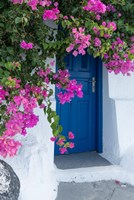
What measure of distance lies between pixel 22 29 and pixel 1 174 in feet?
4.37

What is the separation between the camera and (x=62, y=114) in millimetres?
3688

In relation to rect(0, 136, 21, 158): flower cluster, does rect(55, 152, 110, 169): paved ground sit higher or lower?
lower

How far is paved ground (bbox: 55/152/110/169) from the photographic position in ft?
10.8

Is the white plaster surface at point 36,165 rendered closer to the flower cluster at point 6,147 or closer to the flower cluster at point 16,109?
the flower cluster at point 16,109

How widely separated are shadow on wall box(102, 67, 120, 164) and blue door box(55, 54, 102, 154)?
21 centimetres

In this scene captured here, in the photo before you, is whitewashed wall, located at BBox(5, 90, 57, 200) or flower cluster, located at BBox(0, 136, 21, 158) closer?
flower cluster, located at BBox(0, 136, 21, 158)

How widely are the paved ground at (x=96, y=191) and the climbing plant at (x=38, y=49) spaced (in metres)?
0.85

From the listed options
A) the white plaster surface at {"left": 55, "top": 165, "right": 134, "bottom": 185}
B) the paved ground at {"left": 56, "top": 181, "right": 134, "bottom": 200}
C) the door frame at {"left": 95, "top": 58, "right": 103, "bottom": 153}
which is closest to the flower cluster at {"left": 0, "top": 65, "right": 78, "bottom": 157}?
the paved ground at {"left": 56, "top": 181, "right": 134, "bottom": 200}

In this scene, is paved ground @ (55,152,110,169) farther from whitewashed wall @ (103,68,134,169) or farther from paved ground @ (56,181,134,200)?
paved ground @ (56,181,134,200)

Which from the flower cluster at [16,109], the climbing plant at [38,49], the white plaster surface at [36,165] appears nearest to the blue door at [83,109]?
the white plaster surface at [36,165]

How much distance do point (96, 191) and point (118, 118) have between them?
1.11 metres

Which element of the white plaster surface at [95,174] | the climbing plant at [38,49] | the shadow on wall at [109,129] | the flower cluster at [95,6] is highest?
the flower cluster at [95,6]

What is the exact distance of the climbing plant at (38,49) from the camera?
1879mm

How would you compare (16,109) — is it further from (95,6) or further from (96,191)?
(96,191)
